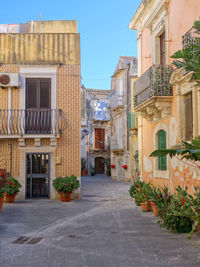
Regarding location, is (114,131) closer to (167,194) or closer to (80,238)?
(167,194)

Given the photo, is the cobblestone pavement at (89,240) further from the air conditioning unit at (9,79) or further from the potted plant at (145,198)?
the air conditioning unit at (9,79)

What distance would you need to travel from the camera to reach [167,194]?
1005 centimetres

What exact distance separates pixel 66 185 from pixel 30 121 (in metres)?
3.17

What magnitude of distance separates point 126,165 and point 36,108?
15.2 metres

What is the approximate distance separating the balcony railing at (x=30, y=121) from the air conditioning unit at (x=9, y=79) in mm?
1104

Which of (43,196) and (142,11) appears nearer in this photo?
(142,11)

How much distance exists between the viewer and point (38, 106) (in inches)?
575

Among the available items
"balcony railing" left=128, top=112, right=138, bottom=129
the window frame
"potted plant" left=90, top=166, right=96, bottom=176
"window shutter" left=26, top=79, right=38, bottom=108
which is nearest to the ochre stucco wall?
the window frame

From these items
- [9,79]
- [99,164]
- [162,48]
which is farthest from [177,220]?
[99,164]

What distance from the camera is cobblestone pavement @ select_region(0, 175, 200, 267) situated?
595cm

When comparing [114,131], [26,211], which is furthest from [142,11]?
[114,131]

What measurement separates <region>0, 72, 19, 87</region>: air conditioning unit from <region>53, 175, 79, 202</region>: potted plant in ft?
14.6

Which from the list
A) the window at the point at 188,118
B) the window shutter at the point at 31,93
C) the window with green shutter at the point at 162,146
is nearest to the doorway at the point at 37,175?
the window shutter at the point at 31,93

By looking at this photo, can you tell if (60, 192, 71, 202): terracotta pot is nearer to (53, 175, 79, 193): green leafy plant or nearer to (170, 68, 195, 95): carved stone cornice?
(53, 175, 79, 193): green leafy plant
